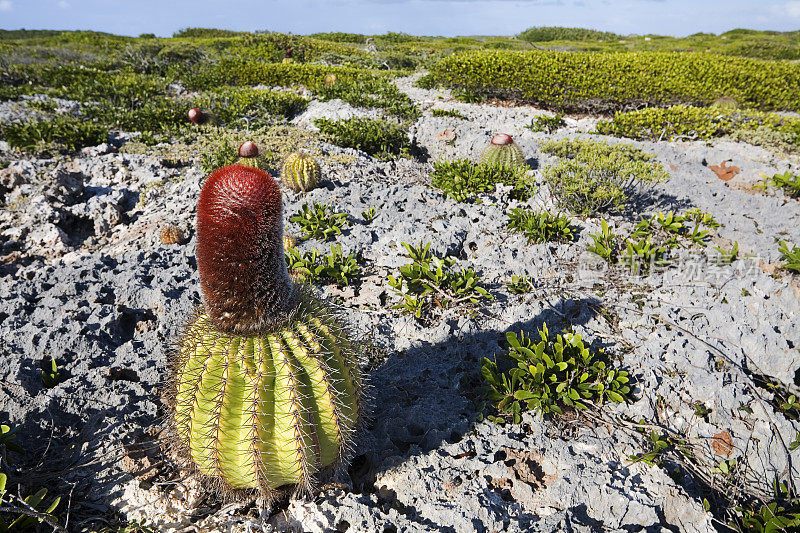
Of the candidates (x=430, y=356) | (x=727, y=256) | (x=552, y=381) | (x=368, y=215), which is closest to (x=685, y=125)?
(x=727, y=256)

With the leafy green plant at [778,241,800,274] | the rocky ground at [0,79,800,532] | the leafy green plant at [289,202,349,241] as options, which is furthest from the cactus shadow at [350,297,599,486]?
the leafy green plant at [778,241,800,274]

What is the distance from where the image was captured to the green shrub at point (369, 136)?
7676 mm

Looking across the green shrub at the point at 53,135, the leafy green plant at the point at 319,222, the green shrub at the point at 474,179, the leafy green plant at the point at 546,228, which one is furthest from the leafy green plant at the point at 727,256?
the green shrub at the point at 53,135

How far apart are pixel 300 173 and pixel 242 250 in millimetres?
4396

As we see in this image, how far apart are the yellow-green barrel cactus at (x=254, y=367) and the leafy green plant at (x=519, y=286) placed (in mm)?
2496

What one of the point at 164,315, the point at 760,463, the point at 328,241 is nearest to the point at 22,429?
the point at 164,315

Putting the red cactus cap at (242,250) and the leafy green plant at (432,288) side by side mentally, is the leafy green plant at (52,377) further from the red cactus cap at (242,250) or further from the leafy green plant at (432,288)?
the leafy green plant at (432,288)

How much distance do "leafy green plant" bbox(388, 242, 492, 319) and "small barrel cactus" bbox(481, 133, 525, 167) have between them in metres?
2.88

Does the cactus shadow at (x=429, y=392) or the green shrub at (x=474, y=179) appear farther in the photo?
the green shrub at (x=474, y=179)

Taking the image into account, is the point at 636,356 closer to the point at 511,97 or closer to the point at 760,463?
the point at 760,463

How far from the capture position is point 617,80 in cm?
1080

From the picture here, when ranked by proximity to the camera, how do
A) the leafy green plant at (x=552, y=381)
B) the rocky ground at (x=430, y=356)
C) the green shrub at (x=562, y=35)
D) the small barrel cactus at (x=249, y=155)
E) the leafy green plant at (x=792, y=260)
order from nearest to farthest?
the rocky ground at (x=430, y=356) < the leafy green plant at (x=552, y=381) < the leafy green plant at (x=792, y=260) < the small barrel cactus at (x=249, y=155) < the green shrub at (x=562, y=35)

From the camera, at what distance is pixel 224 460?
79.2 inches

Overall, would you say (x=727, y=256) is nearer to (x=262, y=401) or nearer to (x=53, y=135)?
(x=262, y=401)
